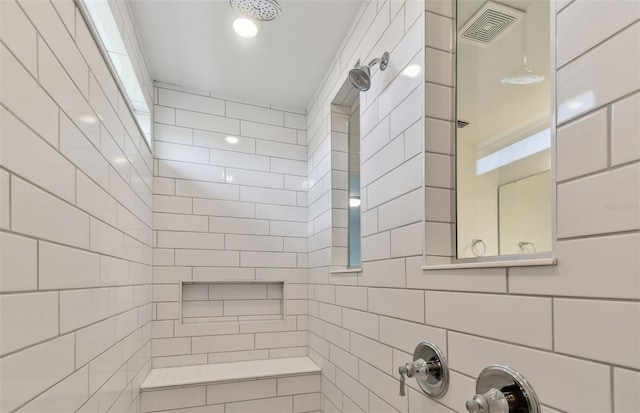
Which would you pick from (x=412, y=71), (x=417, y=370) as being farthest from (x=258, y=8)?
(x=417, y=370)

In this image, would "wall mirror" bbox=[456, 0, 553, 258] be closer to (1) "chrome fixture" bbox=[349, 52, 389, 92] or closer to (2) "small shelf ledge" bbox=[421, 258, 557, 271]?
(2) "small shelf ledge" bbox=[421, 258, 557, 271]

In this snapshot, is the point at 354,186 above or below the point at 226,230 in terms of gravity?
above

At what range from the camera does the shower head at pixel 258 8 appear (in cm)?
146

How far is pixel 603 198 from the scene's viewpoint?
588mm

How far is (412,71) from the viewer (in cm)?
119

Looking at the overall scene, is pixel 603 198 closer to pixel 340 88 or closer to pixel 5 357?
pixel 5 357

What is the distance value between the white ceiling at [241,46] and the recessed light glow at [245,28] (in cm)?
3

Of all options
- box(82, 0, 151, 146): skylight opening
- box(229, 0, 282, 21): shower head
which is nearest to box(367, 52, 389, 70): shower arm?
box(229, 0, 282, 21): shower head

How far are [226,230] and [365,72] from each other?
54.6 inches

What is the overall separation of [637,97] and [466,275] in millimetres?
509

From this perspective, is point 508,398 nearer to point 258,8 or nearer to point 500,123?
point 500,123

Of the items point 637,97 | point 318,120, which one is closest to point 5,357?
Result: point 637,97

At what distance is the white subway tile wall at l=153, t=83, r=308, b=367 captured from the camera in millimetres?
2156

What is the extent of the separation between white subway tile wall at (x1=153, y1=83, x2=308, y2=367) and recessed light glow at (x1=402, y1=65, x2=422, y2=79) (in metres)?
1.37
